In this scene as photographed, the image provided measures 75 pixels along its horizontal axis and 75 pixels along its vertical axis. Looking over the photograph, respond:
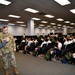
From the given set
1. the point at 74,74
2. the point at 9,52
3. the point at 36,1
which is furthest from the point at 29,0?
the point at 74,74

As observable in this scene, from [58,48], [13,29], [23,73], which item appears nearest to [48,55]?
[58,48]

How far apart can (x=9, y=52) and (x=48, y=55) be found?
2399 millimetres

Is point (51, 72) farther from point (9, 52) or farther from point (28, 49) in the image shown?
point (28, 49)

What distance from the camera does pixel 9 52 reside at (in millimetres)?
2992

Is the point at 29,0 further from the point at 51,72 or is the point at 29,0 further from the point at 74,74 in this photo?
the point at 74,74

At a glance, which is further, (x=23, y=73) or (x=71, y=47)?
(x=71, y=47)

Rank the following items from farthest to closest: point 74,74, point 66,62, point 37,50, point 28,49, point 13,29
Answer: point 13,29, point 28,49, point 37,50, point 66,62, point 74,74

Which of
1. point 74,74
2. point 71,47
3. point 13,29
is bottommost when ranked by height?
point 74,74

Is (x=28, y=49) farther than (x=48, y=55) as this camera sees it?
Yes

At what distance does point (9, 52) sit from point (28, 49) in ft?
12.7

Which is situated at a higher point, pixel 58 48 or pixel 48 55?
pixel 58 48

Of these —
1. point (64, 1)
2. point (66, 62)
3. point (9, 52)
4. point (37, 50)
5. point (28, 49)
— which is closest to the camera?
point (9, 52)

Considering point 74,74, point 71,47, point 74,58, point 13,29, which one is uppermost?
point 13,29

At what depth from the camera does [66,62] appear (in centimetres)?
442
